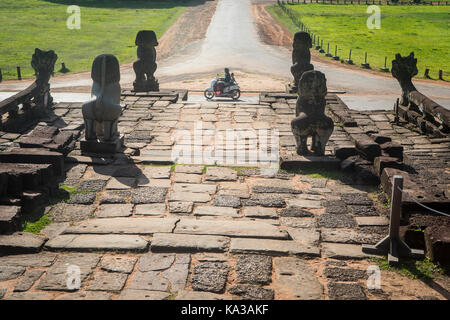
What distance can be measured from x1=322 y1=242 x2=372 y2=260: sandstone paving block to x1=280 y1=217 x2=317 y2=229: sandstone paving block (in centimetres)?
62

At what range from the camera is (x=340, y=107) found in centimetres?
1562

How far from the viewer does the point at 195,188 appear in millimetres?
9211

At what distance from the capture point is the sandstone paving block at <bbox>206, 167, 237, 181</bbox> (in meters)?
9.75

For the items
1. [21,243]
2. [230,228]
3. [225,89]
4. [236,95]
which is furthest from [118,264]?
[236,95]

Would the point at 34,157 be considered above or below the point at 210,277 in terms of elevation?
above

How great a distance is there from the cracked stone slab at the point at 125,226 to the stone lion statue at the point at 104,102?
348 centimetres

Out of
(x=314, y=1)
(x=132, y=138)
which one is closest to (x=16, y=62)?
(x=132, y=138)

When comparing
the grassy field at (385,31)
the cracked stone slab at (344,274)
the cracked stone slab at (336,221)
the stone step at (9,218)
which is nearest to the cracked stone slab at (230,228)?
the cracked stone slab at (336,221)

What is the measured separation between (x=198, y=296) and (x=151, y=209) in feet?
9.09

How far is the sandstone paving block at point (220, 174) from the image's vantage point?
32.0 feet

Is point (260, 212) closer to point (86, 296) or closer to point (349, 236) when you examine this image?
point (349, 236)

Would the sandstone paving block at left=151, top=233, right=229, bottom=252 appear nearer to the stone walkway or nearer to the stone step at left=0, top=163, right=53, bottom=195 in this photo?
the stone walkway

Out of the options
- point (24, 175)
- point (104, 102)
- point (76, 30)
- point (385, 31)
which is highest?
point (76, 30)
